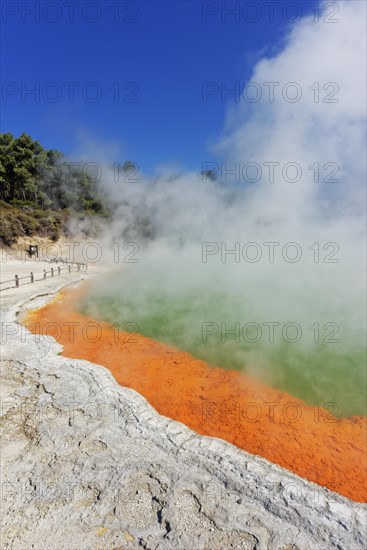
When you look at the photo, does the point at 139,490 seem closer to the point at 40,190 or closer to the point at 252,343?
the point at 252,343

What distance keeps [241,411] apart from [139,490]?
96.2 inches

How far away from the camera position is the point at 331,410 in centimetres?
509

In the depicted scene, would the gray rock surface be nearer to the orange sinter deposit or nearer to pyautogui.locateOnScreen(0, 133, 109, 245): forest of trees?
the orange sinter deposit

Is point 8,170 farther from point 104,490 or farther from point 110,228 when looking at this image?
point 104,490

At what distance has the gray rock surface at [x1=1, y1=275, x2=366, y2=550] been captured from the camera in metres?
2.43

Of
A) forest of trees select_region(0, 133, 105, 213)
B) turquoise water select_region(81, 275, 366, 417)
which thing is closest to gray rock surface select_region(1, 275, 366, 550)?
turquoise water select_region(81, 275, 366, 417)

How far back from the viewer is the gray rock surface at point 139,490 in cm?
243

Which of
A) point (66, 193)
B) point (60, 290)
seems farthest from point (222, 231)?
point (66, 193)

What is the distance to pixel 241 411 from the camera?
4.89m

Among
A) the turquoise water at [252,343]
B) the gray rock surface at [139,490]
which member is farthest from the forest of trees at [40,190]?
the gray rock surface at [139,490]

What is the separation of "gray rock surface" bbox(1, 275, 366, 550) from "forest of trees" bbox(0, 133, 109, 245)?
20285mm

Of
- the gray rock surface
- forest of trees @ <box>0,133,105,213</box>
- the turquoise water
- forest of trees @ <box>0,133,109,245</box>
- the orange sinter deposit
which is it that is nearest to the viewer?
the gray rock surface

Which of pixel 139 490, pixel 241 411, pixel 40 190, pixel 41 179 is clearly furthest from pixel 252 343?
pixel 41 179

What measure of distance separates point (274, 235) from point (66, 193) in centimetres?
2252
